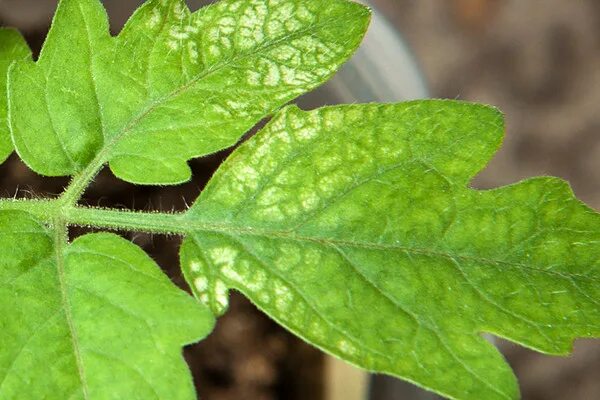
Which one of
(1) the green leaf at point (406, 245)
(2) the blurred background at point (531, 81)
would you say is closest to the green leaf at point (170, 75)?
(1) the green leaf at point (406, 245)

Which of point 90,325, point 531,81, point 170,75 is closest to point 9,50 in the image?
point 170,75

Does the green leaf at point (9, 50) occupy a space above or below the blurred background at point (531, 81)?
above

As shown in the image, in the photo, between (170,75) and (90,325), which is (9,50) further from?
(90,325)

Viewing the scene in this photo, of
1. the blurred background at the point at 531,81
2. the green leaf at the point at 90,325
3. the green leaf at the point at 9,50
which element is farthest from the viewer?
the blurred background at the point at 531,81

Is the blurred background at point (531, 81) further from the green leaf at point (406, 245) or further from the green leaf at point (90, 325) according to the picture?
the green leaf at point (90, 325)

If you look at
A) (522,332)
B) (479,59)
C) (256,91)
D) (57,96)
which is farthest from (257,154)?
(479,59)

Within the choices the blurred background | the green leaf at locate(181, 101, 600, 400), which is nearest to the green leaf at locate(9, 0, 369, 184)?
the green leaf at locate(181, 101, 600, 400)

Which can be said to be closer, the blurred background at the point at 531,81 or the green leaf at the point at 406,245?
the green leaf at the point at 406,245
